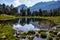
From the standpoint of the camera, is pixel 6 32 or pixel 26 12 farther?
pixel 26 12

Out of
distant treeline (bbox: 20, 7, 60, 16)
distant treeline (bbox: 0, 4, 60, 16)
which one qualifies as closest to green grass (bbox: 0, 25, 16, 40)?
distant treeline (bbox: 0, 4, 60, 16)

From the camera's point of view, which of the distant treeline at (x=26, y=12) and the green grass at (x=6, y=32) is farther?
the distant treeline at (x=26, y=12)

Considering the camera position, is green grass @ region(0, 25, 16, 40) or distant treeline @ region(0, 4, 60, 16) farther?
distant treeline @ region(0, 4, 60, 16)

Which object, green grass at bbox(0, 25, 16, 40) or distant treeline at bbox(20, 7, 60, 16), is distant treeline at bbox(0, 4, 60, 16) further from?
green grass at bbox(0, 25, 16, 40)

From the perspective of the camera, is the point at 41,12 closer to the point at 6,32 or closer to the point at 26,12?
the point at 26,12

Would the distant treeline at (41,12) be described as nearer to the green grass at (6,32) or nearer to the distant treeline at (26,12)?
the distant treeline at (26,12)

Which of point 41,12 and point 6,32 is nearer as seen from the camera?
point 6,32

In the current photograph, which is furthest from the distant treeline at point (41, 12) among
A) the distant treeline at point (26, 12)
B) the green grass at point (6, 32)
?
the green grass at point (6, 32)

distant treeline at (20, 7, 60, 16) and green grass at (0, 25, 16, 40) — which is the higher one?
distant treeline at (20, 7, 60, 16)

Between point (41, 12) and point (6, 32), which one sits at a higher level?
point (41, 12)

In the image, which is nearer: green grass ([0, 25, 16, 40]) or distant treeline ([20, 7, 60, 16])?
green grass ([0, 25, 16, 40])

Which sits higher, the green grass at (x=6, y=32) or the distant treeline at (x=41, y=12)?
the distant treeline at (x=41, y=12)

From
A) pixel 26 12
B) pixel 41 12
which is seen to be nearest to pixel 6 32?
pixel 26 12

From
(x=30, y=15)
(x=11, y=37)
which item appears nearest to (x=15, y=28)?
(x=11, y=37)
